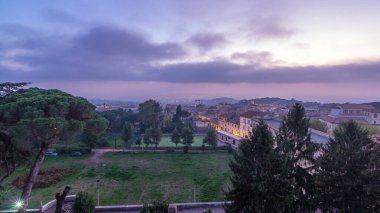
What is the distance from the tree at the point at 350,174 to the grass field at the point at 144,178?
29.3 ft

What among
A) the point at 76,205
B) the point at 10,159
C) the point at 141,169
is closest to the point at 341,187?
the point at 76,205

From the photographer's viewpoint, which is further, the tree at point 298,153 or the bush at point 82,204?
the bush at point 82,204

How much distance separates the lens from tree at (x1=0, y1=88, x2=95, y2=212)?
40.7 ft

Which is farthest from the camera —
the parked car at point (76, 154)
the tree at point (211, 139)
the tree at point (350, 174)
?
the tree at point (211, 139)

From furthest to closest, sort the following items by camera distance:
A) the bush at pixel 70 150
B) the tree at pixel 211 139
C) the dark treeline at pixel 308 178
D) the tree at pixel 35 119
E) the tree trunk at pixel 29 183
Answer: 1. the tree at pixel 211 139
2. the bush at pixel 70 150
3. the tree trunk at pixel 29 183
4. the tree at pixel 35 119
5. the dark treeline at pixel 308 178

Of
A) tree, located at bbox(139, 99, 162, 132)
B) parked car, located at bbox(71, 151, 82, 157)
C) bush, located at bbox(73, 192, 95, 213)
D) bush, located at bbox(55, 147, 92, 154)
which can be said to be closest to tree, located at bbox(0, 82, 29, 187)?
bush, located at bbox(73, 192, 95, 213)

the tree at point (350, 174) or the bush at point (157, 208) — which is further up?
the tree at point (350, 174)

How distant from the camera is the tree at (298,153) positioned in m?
13.3

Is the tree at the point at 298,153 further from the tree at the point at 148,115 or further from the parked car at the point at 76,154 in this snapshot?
the tree at the point at 148,115

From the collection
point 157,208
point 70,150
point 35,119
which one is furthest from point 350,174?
point 70,150

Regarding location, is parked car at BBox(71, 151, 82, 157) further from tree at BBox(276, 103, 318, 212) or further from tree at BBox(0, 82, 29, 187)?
tree at BBox(276, 103, 318, 212)

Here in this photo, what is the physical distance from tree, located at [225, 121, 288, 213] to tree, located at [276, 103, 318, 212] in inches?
52.6

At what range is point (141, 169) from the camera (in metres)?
30.7

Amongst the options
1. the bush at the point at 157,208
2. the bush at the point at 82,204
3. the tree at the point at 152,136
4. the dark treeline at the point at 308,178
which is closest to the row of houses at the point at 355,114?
the tree at the point at 152,136
